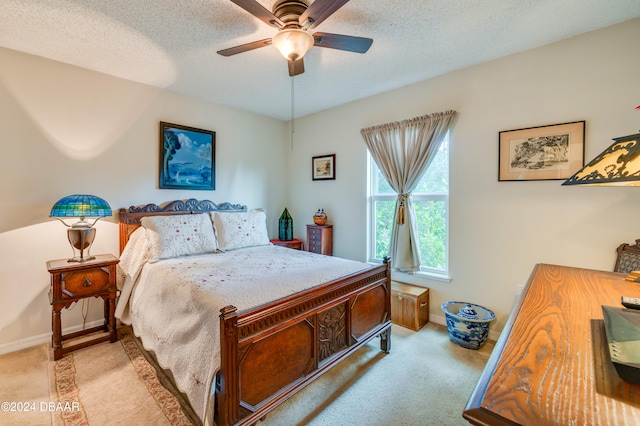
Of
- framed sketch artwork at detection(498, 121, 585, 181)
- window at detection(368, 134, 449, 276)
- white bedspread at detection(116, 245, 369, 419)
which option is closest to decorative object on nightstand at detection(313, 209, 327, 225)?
window at detection(368, 134, 449, 276)

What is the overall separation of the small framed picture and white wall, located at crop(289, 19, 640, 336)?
0.80 m

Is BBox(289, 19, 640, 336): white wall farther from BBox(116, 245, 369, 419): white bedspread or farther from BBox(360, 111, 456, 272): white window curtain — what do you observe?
BBox(116, 245, 369, 419): white bedspread

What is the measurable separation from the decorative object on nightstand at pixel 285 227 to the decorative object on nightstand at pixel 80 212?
2222 millimetres

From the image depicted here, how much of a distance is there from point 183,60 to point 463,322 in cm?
349

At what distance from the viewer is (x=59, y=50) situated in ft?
7.88

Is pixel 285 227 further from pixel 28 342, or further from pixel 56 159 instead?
pixel 28 342

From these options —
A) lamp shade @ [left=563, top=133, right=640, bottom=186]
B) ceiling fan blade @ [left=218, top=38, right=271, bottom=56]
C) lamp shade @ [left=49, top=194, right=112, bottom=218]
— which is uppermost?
ceiling fan blade @ [left=218, top=38, right=271, bottom=56]

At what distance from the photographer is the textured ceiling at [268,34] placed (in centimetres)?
188

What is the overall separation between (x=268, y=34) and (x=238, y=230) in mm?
2012

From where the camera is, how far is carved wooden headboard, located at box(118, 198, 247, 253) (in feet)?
9.53

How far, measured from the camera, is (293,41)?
1.70 meters

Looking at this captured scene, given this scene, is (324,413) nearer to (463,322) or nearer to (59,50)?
(463,322)

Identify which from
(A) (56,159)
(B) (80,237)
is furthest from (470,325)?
(A) (56,159)

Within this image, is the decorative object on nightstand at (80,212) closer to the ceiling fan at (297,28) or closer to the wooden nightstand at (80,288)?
the wooden nightstand at (80,288)
